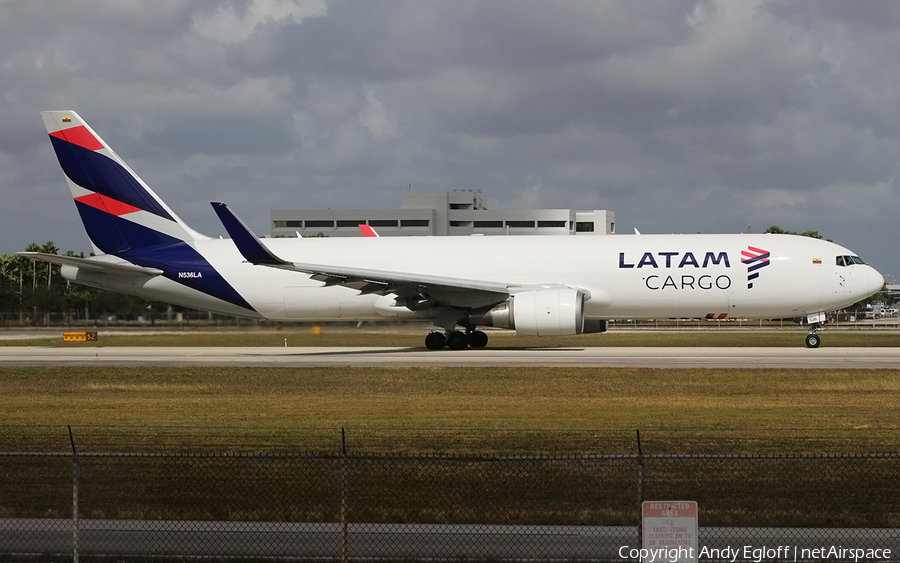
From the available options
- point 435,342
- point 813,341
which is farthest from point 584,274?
point 813,341

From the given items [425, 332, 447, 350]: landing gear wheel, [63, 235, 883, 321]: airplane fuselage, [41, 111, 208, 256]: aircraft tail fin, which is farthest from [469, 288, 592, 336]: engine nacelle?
[41, 111, 208, 256]: aircraft tail fin

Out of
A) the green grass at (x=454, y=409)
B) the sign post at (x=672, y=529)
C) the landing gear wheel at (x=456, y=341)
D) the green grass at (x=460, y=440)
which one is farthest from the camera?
the landing gear wheel at (x=456, y=341)

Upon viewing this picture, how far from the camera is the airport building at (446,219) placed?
494 ft

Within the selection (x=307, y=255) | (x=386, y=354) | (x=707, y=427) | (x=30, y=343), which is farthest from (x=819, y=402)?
(x=30, y=343)

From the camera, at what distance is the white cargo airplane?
1428 inches

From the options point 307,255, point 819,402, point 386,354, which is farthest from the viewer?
point 307,255

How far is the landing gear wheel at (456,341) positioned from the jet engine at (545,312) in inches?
108

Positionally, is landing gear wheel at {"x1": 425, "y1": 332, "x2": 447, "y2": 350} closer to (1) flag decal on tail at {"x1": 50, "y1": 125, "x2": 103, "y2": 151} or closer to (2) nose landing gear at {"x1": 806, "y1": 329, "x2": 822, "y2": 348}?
(2) nose landing gear at {"x1": 806, "y1": 329, "x2": 822, "y2": 348}

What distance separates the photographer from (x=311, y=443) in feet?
53.3

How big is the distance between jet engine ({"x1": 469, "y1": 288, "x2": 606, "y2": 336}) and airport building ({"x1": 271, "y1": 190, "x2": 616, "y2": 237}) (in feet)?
371

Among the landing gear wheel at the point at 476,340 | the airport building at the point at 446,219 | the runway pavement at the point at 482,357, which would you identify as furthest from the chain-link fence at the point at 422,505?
the airport building at the point at 446,219

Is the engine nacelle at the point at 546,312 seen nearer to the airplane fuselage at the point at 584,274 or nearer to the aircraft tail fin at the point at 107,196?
the airplane fuselage at the point at 584,274

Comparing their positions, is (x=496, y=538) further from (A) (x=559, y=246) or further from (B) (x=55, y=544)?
(A) (x=559, y=246)

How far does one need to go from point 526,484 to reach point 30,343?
1660 inches
